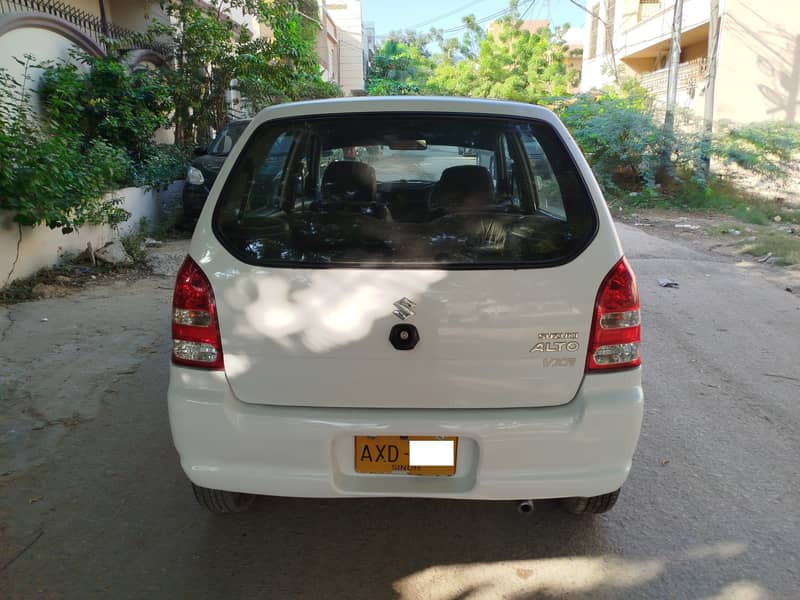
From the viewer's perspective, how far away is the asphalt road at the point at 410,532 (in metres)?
2.33

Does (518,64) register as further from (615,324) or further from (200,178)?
(615,324)

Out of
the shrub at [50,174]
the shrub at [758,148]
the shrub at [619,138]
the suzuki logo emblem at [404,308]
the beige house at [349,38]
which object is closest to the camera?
the suzuki logo emblem at [404,308]

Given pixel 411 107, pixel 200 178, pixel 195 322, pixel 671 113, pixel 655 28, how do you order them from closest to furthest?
pixel 195 322 → pixel 411 107 → pixel 200 178 → pixel 671 113 → pixel 655 28

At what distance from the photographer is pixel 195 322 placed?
2.25 m

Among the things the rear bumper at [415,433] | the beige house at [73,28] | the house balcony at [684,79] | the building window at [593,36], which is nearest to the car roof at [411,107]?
the rear bumper at [415,433]

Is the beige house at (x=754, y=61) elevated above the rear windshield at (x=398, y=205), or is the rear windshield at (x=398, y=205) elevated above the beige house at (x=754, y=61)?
the beige house at (x=754, y=61)

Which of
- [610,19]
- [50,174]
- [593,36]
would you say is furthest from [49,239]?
[593,36]

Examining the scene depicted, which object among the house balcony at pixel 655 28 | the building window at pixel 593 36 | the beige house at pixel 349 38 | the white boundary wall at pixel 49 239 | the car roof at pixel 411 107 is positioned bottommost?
the white boundary wall at pixel 49 239

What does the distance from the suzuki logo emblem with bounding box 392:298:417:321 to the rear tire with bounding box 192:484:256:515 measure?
1.06m

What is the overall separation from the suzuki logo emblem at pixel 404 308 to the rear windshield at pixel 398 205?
13cm

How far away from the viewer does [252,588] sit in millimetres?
2307

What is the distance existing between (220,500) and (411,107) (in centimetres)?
170

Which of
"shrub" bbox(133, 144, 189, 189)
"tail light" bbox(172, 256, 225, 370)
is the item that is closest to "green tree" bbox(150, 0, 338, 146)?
"shrub" bbox(133, 144, 189, 189)

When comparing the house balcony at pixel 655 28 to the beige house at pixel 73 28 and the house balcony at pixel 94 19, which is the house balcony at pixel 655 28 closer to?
the beige house at pixel 73 28
